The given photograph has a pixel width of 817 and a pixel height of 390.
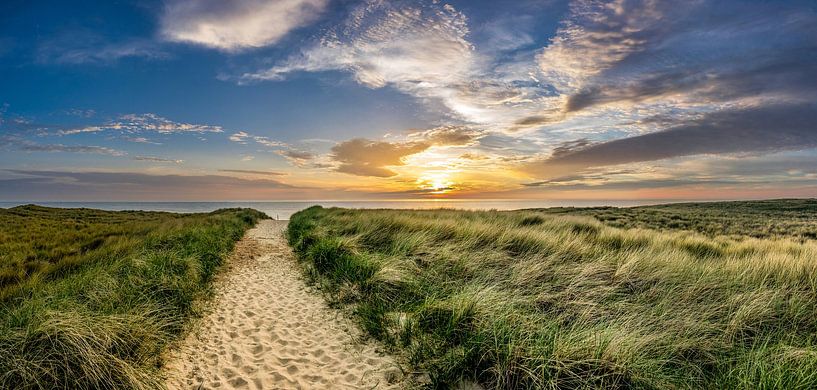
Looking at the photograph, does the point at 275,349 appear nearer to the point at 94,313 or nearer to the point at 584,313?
the point at 94,313

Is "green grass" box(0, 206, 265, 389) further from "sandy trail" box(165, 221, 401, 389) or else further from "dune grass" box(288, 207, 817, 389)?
"dune grass" box(288, 207, 817, 389)

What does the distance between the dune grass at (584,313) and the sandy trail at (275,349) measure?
487 mm

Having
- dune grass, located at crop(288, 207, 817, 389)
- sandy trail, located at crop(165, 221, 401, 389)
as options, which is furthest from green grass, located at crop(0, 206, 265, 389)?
dune grass, located at crop(288, 207, 817, 389)

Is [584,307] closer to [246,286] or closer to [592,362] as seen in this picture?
[592,362]

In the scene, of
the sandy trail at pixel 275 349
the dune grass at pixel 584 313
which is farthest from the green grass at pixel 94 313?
the dune grass at pixel 584 313

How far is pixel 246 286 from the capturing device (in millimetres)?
9008

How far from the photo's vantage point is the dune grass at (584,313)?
3637 millimetres

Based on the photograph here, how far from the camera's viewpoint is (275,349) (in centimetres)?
529

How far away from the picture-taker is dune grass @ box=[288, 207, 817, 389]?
3.64 meters

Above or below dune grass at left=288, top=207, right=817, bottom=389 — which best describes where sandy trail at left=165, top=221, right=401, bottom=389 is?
below

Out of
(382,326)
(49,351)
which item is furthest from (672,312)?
(49,351)

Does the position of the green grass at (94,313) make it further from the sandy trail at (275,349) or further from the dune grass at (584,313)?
the dune grass at (584,313)

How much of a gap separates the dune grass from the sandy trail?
487 millimetres

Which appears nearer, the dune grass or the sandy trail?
the dune grass
